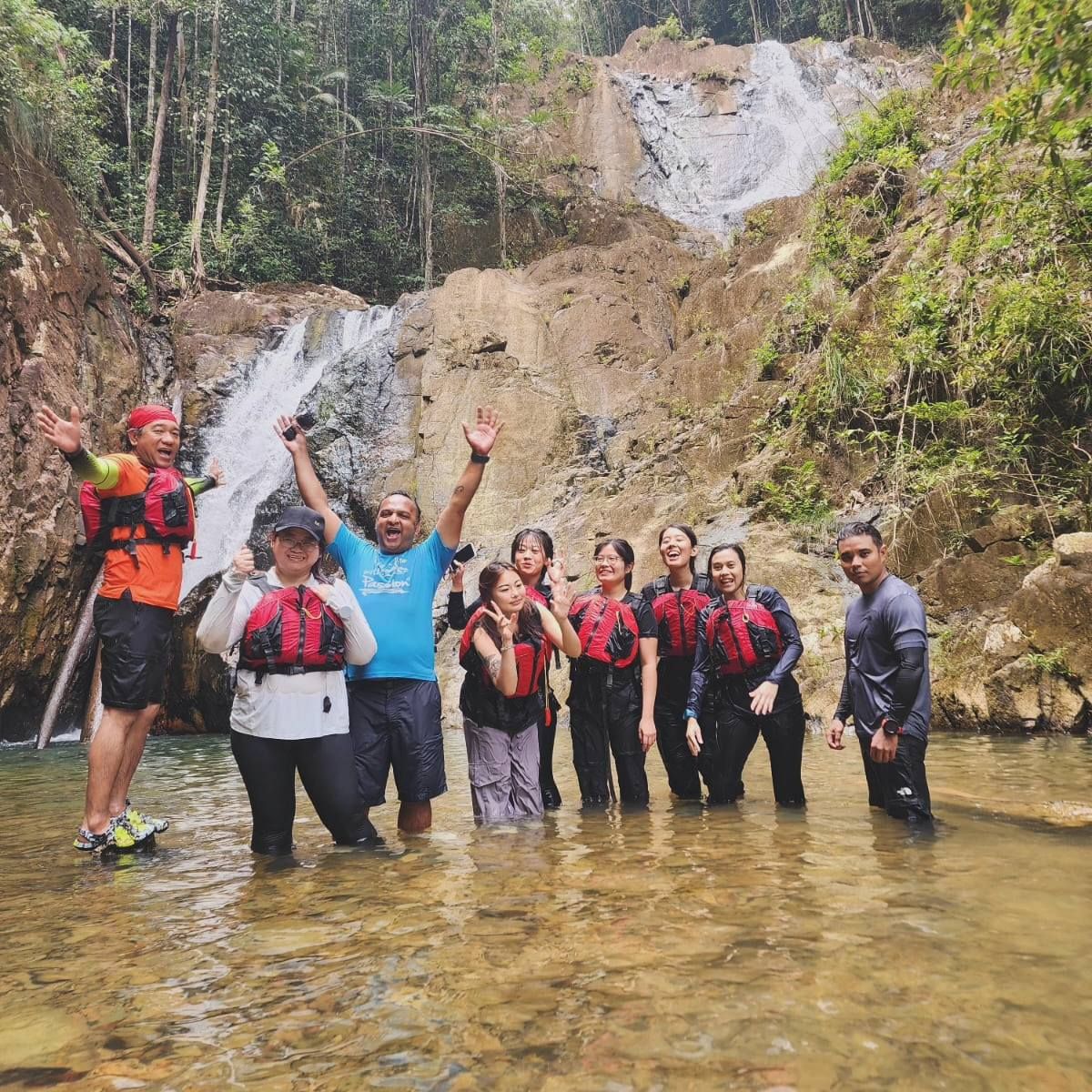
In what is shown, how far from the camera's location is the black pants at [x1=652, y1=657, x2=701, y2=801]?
5.18 metres

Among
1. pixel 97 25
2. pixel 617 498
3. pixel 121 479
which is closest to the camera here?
pixel 121 479

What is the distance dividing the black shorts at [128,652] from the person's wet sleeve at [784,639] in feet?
10.2

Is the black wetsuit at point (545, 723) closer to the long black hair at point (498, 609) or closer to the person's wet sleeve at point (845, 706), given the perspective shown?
the long black hair at point (498, 609)

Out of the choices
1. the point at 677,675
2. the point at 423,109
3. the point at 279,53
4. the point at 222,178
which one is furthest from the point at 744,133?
the point at 677,675

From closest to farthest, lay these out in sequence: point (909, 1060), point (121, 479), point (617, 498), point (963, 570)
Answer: point (909, 1060) < point (121, 479) < point (963, 570) < point (617, 498)

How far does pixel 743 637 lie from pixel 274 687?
250cm

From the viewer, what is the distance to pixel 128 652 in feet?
12.6

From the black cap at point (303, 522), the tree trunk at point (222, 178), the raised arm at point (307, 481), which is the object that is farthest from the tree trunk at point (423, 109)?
the black cap at point (303, 522)

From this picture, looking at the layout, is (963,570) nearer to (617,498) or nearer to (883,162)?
(617,498)

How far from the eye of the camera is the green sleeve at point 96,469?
12.1ft

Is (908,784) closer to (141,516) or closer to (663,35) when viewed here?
(141,516)

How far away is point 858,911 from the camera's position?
2.70 m

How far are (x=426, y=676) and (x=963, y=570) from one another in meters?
6.79

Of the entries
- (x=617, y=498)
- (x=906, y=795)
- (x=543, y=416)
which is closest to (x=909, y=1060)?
(x=906, y=795)
